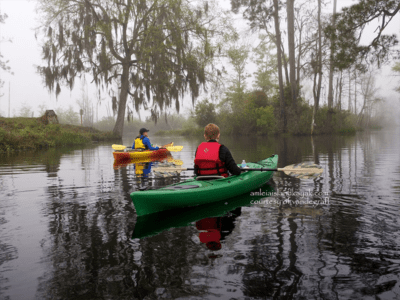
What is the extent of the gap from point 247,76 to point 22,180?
1728 inches

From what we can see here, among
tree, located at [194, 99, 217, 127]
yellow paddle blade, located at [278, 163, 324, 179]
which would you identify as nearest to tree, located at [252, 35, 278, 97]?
tree, located at [194, 99, 217, 127]

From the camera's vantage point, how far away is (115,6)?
25.1 m

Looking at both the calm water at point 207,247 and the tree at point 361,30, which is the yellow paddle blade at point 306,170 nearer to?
the calm water at point 207,247

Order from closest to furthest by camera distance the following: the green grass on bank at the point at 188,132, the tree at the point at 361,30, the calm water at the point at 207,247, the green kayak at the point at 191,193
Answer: the calm water at the point at 207,247 < the green kayak at the point at 191,193 < the tree at the point at 361,30 < the green grass on bank at the point at 188,132

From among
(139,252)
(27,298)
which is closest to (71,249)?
(139,252)

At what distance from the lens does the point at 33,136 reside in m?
19.6

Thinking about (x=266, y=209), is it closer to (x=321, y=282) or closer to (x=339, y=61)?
(x=321, y=282)

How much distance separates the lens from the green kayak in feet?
15.4

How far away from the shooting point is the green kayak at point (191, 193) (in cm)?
469

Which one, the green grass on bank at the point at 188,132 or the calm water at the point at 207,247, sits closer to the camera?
the calm water at the point at 207,247

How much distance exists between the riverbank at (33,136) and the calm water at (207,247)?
13117mm

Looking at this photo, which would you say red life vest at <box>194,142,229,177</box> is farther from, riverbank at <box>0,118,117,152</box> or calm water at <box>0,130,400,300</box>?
riverbank at <box>0,118,117,152</box>

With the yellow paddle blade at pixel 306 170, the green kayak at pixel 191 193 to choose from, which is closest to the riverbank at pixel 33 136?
the green kayak at pixel 191 193

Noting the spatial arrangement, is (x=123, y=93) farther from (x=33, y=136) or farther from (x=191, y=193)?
(x=191, y=193)
